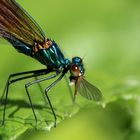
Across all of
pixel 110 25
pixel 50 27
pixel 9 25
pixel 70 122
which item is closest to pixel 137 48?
pixel 110 25

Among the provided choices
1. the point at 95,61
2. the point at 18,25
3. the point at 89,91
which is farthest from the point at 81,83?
the point at 95,61

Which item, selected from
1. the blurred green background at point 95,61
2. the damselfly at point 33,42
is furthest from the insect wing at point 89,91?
the blurred green background at point 95,61

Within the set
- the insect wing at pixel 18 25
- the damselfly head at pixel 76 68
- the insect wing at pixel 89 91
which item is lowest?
the insect wing at pixel 89 91

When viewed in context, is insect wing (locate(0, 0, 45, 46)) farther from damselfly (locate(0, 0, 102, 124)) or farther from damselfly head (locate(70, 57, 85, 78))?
damselfly head (locate(70, 57, 85, 78))

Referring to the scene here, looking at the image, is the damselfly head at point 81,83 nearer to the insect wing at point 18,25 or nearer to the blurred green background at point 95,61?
the blurred green background at point 95,61

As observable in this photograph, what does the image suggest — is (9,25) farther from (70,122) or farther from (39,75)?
(70,122)
